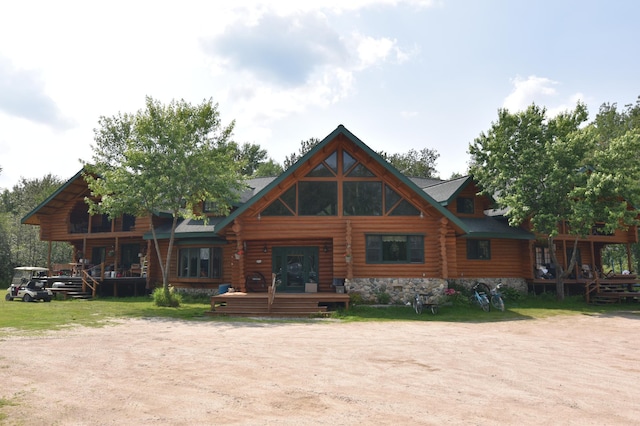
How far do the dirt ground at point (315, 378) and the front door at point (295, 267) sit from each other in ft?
25.3

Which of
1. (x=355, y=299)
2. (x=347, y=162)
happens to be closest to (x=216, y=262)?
(x=355, y=299)

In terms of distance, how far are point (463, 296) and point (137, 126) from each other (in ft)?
53.9

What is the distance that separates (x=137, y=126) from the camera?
19.3 meters

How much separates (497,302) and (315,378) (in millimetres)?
14235

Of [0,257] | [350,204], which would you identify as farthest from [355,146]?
[0,257]

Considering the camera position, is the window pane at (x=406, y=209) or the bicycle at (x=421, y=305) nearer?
the bicycle at (x=421, y=305)

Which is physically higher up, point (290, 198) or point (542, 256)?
point (290, 198)

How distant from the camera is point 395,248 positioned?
19.4 m

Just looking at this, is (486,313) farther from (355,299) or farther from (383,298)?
(355,299)

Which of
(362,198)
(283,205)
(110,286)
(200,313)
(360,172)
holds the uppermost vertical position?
(360,172)

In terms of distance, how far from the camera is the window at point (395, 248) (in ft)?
63.4

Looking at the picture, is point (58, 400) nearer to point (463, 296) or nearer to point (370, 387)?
point (370, 387)

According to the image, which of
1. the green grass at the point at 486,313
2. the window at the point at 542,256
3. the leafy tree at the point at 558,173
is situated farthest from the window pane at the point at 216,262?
the window at the point at 542,256

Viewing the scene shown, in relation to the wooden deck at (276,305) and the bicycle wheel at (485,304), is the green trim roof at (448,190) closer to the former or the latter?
the bicycle wheel at (485,304)
